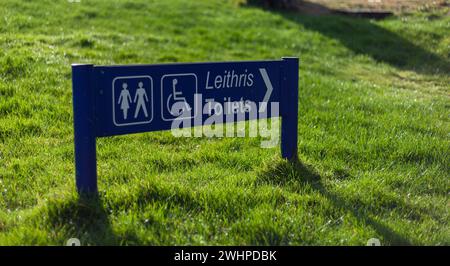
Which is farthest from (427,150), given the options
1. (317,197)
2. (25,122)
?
(25,122)

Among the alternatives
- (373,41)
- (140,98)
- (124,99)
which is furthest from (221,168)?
(373,41)

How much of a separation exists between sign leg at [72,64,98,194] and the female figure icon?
8.6 inches

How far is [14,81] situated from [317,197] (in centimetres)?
428

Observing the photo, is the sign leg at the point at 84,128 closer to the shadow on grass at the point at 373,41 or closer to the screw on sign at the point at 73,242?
the screw on sign at the point at 73,242

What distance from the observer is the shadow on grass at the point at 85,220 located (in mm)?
3479

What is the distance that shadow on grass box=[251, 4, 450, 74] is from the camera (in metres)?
11.4

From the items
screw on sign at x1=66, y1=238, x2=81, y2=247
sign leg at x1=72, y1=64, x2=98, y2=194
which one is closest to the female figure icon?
sign leg at x1=72, y1=64, x2=98, y2=194

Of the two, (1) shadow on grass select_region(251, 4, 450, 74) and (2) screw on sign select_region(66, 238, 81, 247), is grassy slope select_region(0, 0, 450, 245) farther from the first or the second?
(1) shadow on grass select_region(251, 4, 450, 74)

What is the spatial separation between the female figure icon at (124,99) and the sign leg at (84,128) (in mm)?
218

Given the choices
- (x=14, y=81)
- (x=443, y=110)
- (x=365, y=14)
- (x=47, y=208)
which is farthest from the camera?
(x=365, y=14)

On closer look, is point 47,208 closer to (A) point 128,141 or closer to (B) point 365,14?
(A) point 128,141

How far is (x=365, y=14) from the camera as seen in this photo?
14703mm

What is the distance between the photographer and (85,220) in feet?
12.1

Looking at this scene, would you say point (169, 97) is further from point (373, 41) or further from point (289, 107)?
point (373, 41)
